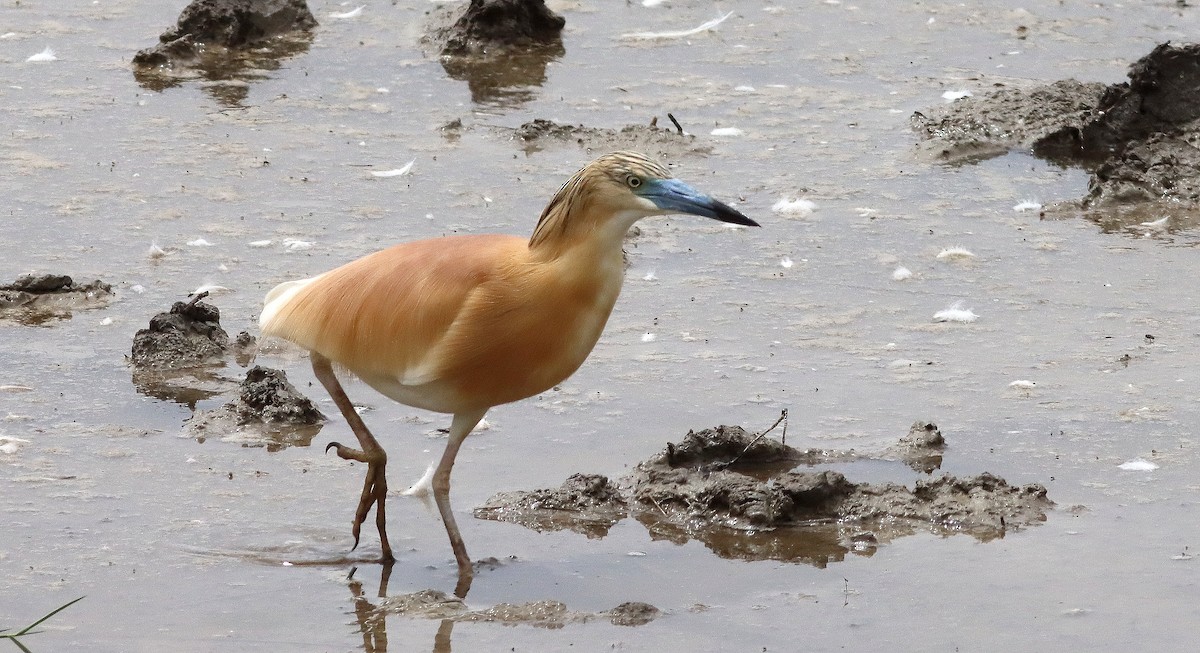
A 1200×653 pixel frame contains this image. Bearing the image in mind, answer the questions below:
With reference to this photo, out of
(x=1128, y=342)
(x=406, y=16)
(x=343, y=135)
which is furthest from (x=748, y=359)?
(x=406, y=16)

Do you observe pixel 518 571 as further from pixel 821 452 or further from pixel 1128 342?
pixel 1128 342

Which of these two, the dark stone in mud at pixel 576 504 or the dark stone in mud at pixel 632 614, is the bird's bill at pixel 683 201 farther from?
Result: the dark stone in mud at pixel 576 504

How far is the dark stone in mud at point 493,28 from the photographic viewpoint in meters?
12.1

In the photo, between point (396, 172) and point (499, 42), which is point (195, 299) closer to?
point (396, 172)

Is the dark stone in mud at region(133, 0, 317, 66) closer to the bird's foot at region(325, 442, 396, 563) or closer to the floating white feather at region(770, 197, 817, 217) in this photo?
the floating white feather at region(770, 197, 817, 217)

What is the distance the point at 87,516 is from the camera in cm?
618

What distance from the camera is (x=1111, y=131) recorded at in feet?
33.7

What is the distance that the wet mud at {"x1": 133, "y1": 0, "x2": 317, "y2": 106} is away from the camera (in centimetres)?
1160

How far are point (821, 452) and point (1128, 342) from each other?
6.32 ft

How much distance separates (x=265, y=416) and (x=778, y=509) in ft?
7.15

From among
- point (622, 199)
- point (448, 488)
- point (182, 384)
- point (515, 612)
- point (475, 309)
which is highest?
point (622, 199)

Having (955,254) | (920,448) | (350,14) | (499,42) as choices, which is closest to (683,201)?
(920,448)

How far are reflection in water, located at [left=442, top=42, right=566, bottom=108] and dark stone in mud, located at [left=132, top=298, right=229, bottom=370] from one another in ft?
13.0

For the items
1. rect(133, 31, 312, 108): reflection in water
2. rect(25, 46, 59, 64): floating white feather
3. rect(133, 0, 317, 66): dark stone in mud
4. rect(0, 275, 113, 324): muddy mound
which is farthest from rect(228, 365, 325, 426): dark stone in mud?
rect(25, 46, 59, 64): floating white feather
